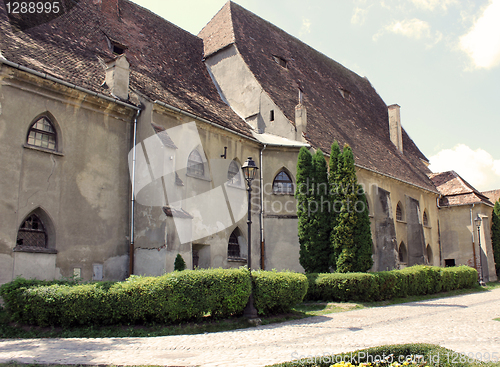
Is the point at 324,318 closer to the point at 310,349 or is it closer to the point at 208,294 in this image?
the point at 208,294

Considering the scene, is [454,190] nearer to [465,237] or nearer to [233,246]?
[465,237]

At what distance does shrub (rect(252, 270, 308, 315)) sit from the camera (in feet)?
39.6

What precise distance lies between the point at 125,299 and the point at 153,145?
6.57 metres

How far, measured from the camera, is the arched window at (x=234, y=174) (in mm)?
18781

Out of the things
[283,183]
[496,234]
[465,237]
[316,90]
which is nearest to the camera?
[283,183]

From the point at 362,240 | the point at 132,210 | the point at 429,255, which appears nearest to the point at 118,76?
the point at 132,210

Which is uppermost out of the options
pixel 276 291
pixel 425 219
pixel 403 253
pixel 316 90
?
pixel 316 90

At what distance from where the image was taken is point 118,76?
1554 centimetres

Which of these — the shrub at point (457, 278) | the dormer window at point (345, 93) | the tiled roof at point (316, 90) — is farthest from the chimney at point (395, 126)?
the shrub at point (457, 278)

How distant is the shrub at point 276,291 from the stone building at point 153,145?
3.55 meters

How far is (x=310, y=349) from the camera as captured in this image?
8000 millimetres

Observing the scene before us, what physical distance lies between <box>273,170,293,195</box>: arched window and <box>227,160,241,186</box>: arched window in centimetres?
218

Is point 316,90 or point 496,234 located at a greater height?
point 316,90

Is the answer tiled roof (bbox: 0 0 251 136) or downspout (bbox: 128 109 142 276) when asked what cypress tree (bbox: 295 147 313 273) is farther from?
downspout (bbox: 128 109 142 276)
